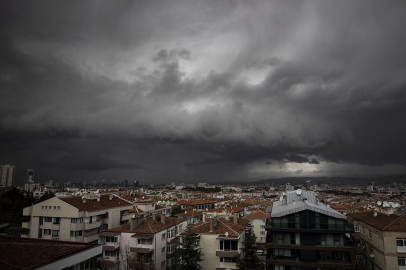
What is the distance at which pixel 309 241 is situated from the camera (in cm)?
3741

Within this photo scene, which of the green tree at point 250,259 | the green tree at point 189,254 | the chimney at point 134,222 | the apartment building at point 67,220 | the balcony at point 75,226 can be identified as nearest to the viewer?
the green tree at point 250,259

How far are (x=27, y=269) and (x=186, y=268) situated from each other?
85.7ft

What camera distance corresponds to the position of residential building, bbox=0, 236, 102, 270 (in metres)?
16.5

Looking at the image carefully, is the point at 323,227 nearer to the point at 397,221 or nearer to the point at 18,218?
the point at 397,221

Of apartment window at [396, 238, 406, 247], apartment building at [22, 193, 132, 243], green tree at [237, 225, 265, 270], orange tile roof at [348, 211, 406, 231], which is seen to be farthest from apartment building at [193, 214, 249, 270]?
apartment building at [22, 193, 132, 243]

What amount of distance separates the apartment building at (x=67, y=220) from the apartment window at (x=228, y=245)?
27698 mm

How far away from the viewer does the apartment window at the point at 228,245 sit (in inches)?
1656

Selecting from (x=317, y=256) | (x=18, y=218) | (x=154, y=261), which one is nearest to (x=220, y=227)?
(x=154, y=261)

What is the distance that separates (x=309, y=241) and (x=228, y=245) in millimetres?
11773

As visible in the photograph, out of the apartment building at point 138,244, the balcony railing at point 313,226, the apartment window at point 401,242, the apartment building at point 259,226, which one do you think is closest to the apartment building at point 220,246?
the balcony railing at point 313,226

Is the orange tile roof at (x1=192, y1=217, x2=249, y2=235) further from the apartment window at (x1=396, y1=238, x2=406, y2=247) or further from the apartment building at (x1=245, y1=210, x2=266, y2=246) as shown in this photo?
the apartment building at (x1=245, y1=210, x2=266, y2=246)

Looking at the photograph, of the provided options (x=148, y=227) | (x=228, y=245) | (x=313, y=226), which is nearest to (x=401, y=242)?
(x=313, y=226)

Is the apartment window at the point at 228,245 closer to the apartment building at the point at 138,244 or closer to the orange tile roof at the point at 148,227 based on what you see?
the apartment building at the point at 138,244

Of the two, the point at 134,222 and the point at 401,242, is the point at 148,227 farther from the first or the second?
the point at 401,242
